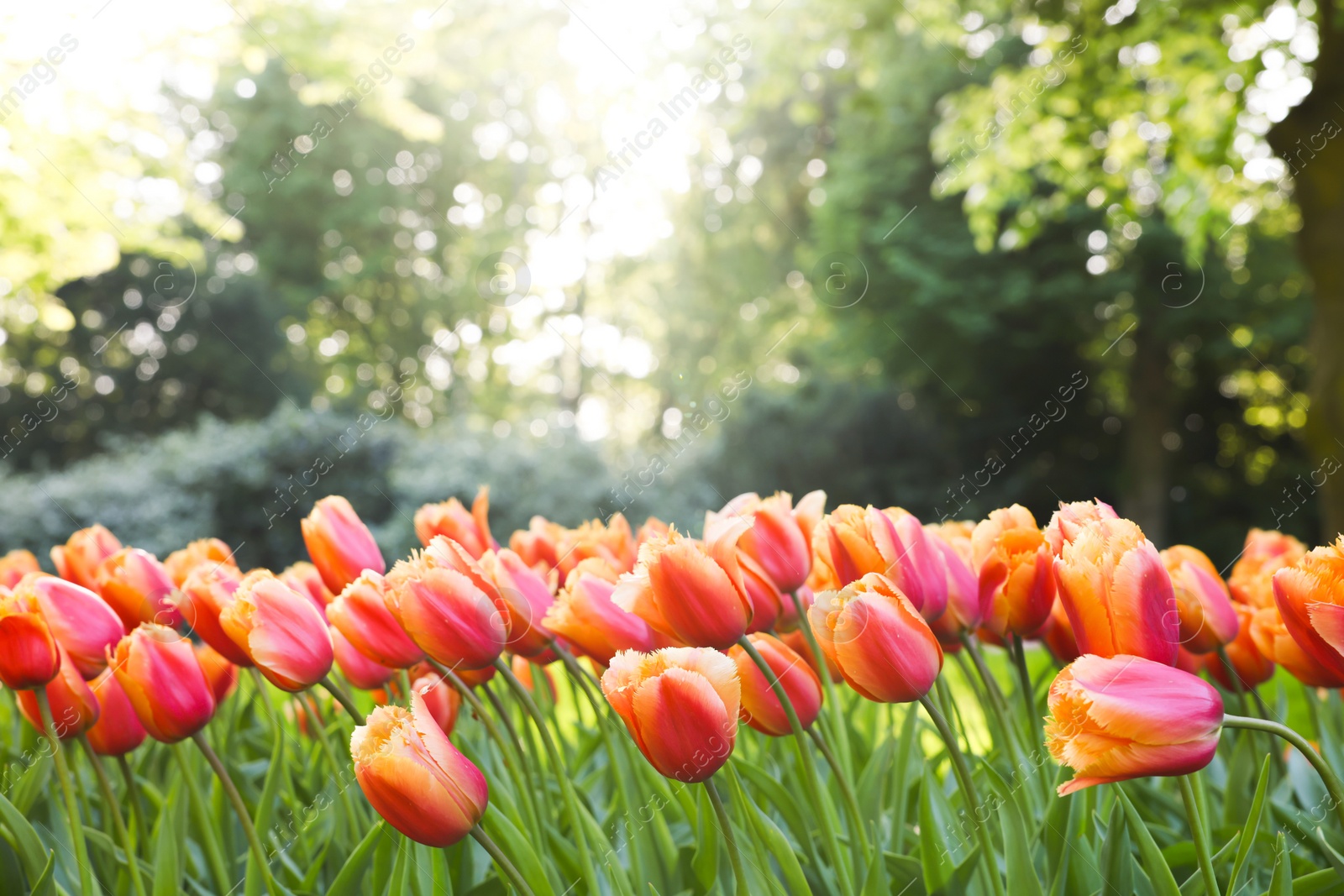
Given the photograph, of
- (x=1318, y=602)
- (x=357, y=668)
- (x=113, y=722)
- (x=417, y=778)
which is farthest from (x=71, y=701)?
(x=1318, y=602)

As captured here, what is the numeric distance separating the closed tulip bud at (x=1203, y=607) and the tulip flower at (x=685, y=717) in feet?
2.21

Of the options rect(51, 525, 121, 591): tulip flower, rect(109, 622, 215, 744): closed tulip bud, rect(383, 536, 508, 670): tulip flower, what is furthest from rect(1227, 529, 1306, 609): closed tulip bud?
rect(51, 525, 121, 591): tulip flower

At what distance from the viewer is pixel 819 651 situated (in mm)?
1354

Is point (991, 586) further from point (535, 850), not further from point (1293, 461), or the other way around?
point (1293, 461)

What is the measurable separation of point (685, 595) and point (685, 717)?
0.57 feet

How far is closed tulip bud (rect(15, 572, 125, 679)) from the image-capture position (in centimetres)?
129

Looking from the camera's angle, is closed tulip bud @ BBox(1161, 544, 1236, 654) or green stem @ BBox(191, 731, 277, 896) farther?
closed tulip bud @ BBox(1161, 544, 1236, 654)

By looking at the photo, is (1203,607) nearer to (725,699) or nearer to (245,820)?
(725,699)

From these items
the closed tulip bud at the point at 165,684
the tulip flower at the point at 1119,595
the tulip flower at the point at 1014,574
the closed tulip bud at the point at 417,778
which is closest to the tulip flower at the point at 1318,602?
the tulip flower at the point at 1119,595

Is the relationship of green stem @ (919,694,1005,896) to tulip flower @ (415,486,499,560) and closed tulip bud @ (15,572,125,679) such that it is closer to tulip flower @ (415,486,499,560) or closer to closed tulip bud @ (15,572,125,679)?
tulip flower @ (415,486,499,560)

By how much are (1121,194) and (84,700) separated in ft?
29.1

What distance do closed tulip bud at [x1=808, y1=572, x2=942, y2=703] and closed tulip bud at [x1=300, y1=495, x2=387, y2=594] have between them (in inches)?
32.0

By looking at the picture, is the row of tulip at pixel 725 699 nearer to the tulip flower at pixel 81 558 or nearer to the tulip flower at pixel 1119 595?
the tulip flower at pixel 1119 595

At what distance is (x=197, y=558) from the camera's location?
1.81m
